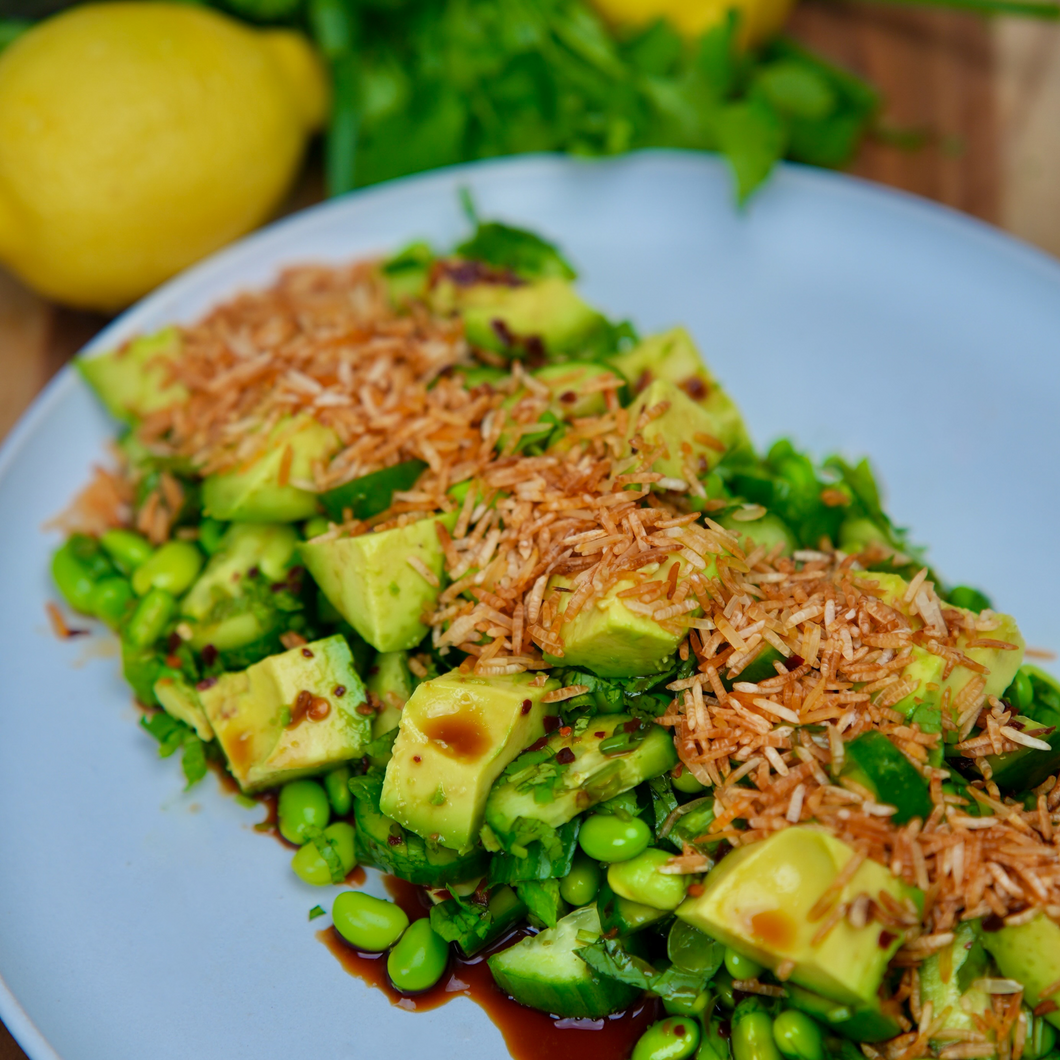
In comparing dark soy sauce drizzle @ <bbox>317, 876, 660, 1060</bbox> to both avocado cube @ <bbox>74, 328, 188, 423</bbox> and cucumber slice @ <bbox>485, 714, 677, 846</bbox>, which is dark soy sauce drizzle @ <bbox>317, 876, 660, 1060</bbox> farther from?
avocado cube @ <bbox>74, 328, 188, 423</bbox>

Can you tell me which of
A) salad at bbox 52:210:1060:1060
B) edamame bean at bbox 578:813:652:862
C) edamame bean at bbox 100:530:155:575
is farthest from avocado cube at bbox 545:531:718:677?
edamame bean at bbox 100:530:155:575

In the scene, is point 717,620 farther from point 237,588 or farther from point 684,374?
point 237,588

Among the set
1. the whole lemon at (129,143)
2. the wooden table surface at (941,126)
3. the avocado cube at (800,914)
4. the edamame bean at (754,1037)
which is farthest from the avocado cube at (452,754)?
the wooden table surface at (941,126)

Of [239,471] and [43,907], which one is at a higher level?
[239,471]

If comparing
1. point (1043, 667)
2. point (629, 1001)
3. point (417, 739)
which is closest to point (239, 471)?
point (417, 739)

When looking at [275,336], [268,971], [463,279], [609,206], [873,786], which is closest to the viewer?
[873,786]

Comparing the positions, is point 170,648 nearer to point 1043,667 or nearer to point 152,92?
point 152,92

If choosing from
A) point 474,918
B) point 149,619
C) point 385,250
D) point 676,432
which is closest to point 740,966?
point 474,918

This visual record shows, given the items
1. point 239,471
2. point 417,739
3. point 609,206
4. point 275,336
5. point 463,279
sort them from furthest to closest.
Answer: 1. point 609,206
2. point 463,279
3. point 275,336
4. point 239,471
5. point 417,739
